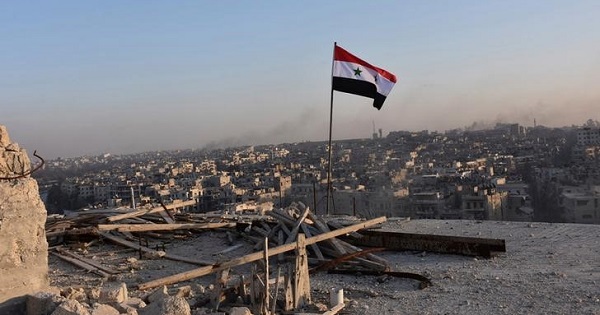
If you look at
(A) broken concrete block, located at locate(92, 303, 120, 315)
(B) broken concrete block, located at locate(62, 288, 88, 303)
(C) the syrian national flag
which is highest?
(C) the syrian national flag

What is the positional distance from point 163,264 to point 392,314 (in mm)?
4439

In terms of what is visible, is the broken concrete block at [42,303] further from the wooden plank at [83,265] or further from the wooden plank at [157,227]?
the wooden plank at [157,227]

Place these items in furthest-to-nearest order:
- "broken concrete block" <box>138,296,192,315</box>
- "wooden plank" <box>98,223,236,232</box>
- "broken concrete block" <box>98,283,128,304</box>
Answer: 1. "wooden plank" <box>98,223,236,232</box>
2. "broken concrete block" <box>98,283,128,304</box>
3. "broken concrete block" <box>138,296,192,315</box>

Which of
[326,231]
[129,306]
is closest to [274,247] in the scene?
[326,231]

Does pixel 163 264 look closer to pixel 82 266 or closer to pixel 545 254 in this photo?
pixel 82 266

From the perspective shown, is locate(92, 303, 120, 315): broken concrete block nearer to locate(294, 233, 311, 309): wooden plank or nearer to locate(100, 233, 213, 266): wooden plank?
locate(294, 233, 311, 309): wooden plank

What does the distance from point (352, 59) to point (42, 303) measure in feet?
37.8

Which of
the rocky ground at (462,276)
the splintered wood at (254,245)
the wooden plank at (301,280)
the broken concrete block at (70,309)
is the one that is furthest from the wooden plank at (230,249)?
the broken concrete block at (70,309)

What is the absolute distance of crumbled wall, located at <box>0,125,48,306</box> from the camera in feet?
16.9

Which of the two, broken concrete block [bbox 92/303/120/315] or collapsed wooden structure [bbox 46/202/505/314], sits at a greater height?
broken concrete block [bbox 92/303/120/315]

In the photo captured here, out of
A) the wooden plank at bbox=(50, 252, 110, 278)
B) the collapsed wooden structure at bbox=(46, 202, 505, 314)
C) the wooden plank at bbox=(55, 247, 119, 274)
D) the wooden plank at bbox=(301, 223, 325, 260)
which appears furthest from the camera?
the wooden plank at bbox=(301, 223, 325, 260)

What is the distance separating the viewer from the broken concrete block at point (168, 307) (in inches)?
182

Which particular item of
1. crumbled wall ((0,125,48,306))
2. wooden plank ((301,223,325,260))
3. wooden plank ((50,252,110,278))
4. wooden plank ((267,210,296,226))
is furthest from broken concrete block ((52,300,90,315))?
wooden plank ((267,210,296,226))

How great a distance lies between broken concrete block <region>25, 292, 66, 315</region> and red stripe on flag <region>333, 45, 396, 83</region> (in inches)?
444
